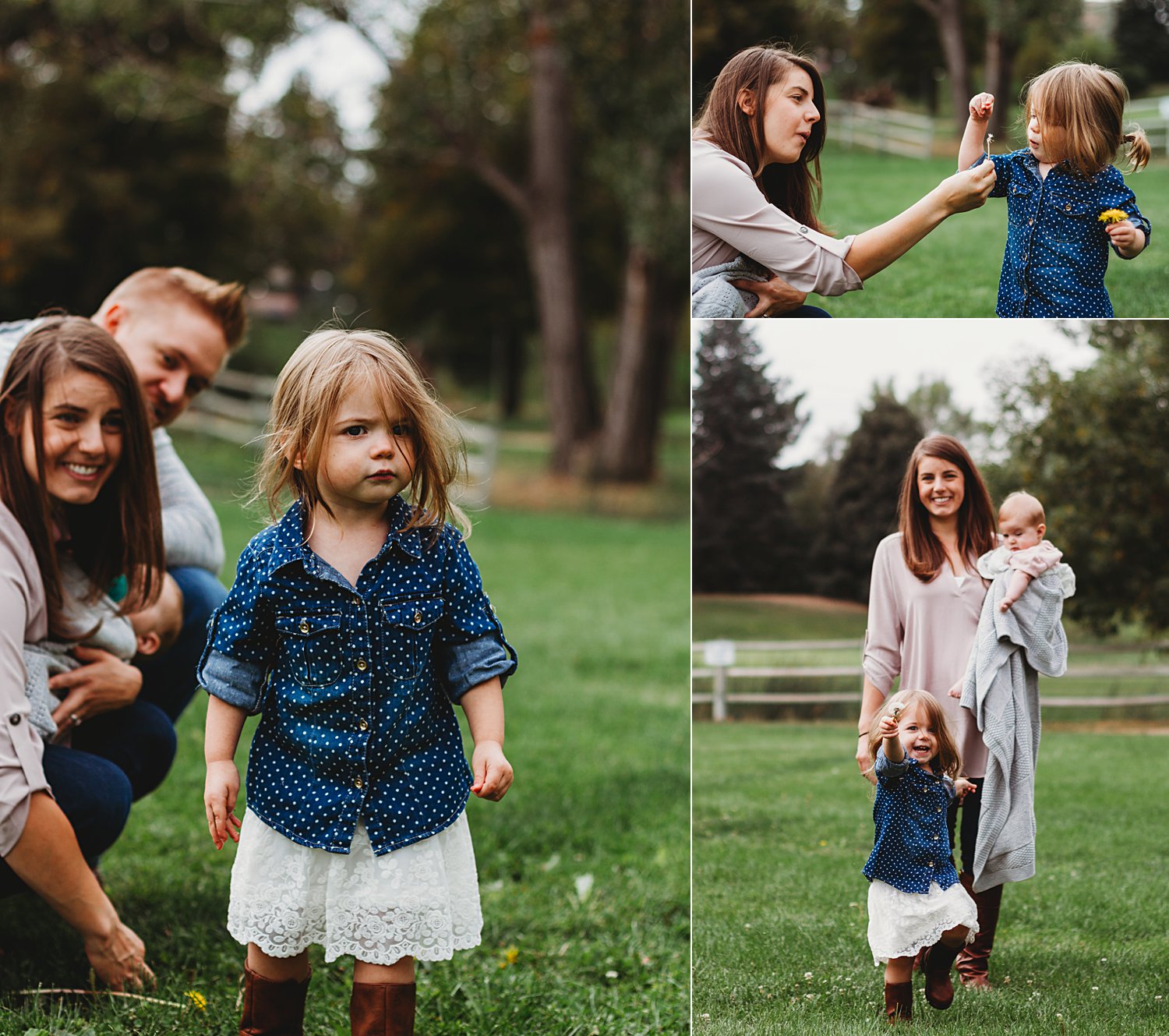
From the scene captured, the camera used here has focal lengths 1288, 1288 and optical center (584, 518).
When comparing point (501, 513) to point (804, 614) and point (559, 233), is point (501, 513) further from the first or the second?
point (804, 614)

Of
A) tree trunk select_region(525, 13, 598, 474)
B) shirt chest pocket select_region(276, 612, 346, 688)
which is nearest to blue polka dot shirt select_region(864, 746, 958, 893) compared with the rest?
shirt chest pocket select_region(276, 612, 346, 688)

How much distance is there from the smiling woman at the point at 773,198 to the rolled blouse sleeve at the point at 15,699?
1.58 metres

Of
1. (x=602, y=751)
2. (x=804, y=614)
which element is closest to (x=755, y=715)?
(x=804, y=614)

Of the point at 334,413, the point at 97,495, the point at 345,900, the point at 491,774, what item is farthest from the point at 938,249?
the point at 97,495

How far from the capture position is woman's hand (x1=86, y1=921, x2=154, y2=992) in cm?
296

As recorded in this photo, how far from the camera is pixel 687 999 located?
10.3ft

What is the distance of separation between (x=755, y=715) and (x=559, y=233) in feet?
49.0

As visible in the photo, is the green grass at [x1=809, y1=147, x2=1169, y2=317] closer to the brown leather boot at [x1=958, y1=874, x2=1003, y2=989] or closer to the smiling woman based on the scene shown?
the smiling woman

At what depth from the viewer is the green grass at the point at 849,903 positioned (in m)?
2.64

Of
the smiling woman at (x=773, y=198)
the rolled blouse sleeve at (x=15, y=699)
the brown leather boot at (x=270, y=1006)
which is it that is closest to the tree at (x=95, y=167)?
the rolled blouse sleeve at (x=15, y=699)

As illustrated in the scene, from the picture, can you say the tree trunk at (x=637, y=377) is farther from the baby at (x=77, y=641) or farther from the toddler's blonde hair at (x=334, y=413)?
the toddler's blonde hair at (x=334, y=413)

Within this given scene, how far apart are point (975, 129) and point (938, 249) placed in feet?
0.81

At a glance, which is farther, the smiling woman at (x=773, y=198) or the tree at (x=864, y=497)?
the tree at (x=864, y=497)

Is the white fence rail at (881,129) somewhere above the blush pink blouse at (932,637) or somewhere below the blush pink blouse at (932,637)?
above
